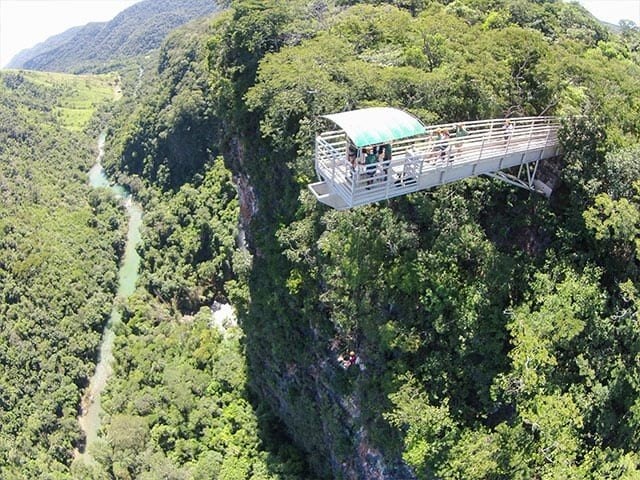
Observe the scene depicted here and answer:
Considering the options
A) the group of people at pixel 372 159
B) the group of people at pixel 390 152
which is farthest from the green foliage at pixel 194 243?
the group of people at pixel 372 159

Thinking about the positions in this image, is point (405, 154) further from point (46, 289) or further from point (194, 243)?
point (46, 289)

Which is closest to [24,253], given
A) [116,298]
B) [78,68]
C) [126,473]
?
[116,298]

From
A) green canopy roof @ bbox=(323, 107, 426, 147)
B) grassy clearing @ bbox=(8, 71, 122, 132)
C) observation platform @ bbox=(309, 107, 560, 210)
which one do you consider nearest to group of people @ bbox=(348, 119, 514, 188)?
observation platform @ bbox=(309, 107, 560, 210)

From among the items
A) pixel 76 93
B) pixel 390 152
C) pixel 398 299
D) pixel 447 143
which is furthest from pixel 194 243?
pixel 76 93

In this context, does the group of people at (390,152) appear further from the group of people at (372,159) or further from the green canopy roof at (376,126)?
the green canopy roof at (376,126)

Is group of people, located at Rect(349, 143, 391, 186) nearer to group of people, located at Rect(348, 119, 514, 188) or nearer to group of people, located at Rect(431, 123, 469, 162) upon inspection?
group of people, located at Rect(348, 119, 514, 188)

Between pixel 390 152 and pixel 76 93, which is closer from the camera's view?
pixel 390 152
